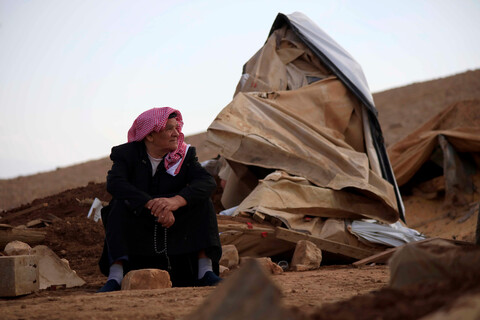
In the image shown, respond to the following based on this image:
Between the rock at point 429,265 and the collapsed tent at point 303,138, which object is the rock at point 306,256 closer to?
the collapsed tent at point 303,138

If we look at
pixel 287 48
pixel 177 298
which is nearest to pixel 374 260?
pixel 177 298

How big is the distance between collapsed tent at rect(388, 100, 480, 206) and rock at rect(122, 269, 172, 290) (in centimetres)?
593

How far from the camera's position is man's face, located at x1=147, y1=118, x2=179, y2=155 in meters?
4.15

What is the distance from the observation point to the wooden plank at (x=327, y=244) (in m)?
5.61

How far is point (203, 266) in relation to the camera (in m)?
4.09

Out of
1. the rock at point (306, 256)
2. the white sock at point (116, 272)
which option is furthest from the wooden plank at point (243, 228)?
the white sock at point (116, 272)

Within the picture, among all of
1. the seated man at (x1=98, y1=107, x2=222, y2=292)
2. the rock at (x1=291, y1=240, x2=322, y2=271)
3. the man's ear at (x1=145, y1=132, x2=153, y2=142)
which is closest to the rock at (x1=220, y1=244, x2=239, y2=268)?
the rock at (x1=291, y1=240, x2=322, y2=271)

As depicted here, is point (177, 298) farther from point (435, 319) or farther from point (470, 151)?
point (470, 151)

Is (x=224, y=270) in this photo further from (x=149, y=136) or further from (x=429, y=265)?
(x=429, y=265)

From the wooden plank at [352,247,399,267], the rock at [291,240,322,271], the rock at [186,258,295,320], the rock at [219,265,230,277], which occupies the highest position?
the rock at [186,258,295,320]

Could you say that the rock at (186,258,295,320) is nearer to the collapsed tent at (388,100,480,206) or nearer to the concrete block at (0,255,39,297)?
the concrete block at (0,255,39,297)

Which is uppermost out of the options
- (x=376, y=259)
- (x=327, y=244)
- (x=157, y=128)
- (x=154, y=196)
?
(x=157, y=128)

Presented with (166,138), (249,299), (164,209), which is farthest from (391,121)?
(249,299)

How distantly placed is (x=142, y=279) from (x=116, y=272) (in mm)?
270
